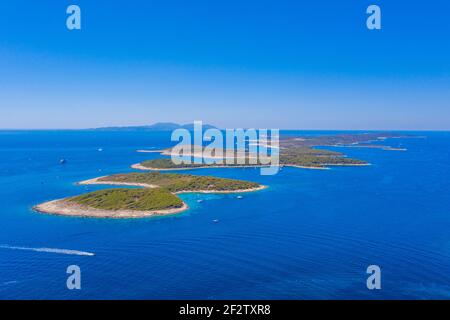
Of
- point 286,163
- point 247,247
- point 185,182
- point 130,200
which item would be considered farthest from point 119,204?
point 286,163

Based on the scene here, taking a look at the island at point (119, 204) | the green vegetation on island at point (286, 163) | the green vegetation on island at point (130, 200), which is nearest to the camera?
the island at point (119, 204)

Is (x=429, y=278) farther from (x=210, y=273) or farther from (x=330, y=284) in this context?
(x=210, y=273)

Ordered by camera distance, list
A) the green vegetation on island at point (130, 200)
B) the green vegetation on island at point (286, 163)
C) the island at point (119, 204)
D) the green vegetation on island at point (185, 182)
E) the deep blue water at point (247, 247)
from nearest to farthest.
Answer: the deep blue water at point (247, 247)
the island at point (119, 204)
the green vegetation on island at point (130, 200)
the green vegetation on island at point (185, 182)
the green vegetation on island at point (286, 163)

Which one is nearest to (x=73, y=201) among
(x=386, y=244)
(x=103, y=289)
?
(x=103, y=289)

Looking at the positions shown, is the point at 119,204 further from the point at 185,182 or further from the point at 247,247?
the point at 247,247

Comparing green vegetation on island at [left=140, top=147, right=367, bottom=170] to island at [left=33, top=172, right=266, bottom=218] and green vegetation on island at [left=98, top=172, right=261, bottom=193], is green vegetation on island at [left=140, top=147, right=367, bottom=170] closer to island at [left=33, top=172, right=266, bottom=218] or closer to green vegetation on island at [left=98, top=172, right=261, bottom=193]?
green vegetation on island at [left=98, top=172, right=261, bottom=193]

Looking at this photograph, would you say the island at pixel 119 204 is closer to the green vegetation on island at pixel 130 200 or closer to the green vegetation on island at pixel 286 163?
the green vegetation on island at pixel 130 200

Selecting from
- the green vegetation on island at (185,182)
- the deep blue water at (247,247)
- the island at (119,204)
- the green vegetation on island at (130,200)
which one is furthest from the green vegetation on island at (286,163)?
the island at (119,204)

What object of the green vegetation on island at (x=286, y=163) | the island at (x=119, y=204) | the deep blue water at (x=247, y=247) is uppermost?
the green vegetation on island at (x=286, y=163)
